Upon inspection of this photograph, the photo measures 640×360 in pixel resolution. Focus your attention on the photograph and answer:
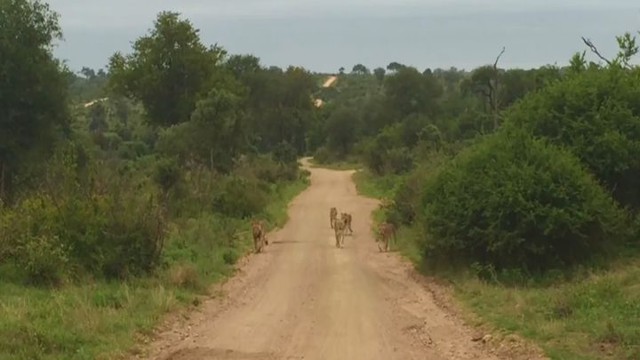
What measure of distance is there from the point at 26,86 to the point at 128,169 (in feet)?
24.1

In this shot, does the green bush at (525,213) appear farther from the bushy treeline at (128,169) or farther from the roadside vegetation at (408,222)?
the bushy treeline at (128,169)

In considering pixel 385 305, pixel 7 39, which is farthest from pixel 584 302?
pixel 7 39

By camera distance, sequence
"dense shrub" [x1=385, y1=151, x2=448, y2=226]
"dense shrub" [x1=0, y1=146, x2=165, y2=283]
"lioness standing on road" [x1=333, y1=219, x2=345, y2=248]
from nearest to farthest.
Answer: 1. "dense shrub" [x1=0, y1=146, x2=165, y2=283]
2. "lioness standing on road" [x1=333, y1=219, x2=345, y2=248]
3. "dense shrub" [x1=385, y1=151, x2=448, y2=226]

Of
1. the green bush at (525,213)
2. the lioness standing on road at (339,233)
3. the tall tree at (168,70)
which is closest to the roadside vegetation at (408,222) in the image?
the green bush at (525,213)

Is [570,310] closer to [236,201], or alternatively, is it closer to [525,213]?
[525,213]

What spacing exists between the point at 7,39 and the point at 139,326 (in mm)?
22319

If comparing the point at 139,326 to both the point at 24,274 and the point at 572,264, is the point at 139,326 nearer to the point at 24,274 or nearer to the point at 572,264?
the point at 24,274

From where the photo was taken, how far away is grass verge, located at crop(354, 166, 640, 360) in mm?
12289

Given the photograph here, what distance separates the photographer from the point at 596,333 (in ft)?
41.9

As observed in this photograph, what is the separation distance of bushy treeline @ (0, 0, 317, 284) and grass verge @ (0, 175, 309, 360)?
379mm

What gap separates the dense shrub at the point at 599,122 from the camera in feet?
70.2

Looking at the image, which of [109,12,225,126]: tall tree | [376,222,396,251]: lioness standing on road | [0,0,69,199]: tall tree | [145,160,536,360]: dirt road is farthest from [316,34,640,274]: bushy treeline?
[109,12,225,126]: tall tree

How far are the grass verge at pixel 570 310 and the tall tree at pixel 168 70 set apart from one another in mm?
34307

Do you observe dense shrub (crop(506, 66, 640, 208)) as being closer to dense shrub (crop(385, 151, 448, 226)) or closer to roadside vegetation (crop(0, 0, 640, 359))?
roadside vegetation (crop(0, 0, 640, 359))
